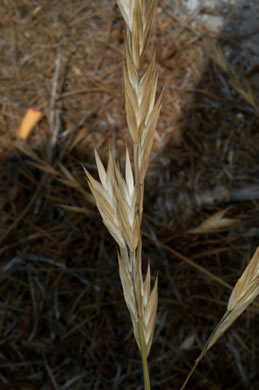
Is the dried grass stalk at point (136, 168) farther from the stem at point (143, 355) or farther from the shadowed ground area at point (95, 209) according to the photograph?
the shadowed ground area at point (95, 209)

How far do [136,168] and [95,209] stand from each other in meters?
1.05

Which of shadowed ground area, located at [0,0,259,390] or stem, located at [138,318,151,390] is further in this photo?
shadowed ground area, located at [0,0,259,390]

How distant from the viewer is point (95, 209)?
145cm

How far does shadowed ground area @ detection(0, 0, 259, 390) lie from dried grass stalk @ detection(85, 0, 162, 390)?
489mm

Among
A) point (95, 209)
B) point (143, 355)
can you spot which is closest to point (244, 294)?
point (143, 355)

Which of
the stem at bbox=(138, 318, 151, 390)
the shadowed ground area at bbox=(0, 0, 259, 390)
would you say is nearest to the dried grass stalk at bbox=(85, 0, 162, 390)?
the stem at bbox=(138, 318, 151, 390)

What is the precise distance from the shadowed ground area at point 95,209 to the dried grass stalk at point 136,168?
1.60 ft

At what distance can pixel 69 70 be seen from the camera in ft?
5.80

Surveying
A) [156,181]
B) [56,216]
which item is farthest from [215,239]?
[56,216]

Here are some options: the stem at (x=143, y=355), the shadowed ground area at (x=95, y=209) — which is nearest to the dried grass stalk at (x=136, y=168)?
the stem at (x=143, y=355)

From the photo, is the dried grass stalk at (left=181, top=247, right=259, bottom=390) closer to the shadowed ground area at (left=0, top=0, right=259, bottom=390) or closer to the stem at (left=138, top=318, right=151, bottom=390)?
the stem at (left=138, top=318, right=151, bottom=390)

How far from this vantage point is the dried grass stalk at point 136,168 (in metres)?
0.40

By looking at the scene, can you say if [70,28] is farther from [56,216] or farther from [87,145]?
[56,216]

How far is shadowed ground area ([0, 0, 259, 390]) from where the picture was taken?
4.14 ft
